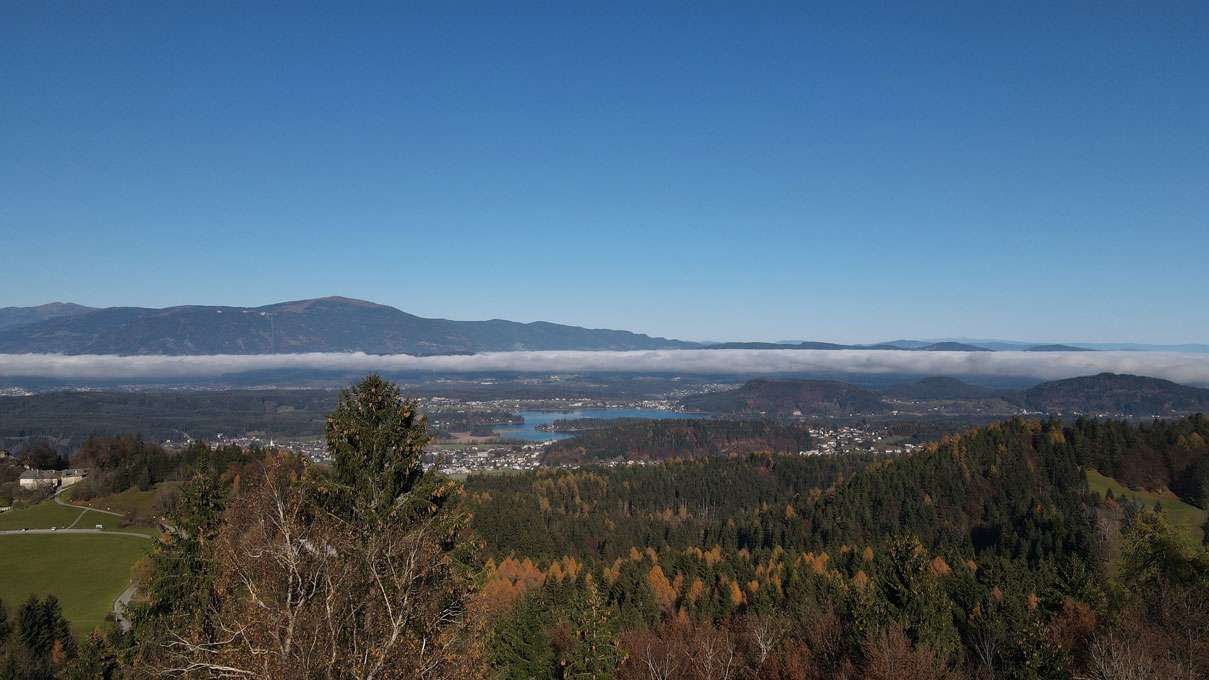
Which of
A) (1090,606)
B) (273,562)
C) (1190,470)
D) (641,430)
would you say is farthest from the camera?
(641,430)

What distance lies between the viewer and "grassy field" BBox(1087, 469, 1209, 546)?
6384 centimetres

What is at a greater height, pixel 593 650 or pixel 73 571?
pixel 593 650

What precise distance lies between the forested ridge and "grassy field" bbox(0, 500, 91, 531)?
6.98 metres

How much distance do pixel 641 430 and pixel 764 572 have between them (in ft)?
450

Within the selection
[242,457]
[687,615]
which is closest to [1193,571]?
[687,615]

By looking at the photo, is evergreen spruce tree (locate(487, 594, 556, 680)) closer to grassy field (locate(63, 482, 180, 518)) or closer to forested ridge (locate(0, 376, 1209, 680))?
forested ridge (locate(0, 376, 1209, 680))

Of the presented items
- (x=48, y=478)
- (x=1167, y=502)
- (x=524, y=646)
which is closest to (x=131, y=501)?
(x=48, y=478)

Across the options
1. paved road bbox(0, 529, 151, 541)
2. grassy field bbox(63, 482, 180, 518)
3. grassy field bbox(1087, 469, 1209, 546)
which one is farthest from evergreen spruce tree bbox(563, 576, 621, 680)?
grassy field bbox(1087, 469, 1209, 546)

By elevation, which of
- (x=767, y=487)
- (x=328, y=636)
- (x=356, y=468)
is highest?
(x=356, y=468)

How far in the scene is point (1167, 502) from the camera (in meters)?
71.1

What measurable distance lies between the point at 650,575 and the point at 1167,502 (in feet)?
181

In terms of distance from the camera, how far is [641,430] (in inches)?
7579

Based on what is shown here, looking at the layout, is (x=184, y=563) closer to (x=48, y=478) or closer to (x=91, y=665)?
(x=91, y=665)

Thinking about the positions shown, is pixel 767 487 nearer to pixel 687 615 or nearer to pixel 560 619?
pixel 687 615
